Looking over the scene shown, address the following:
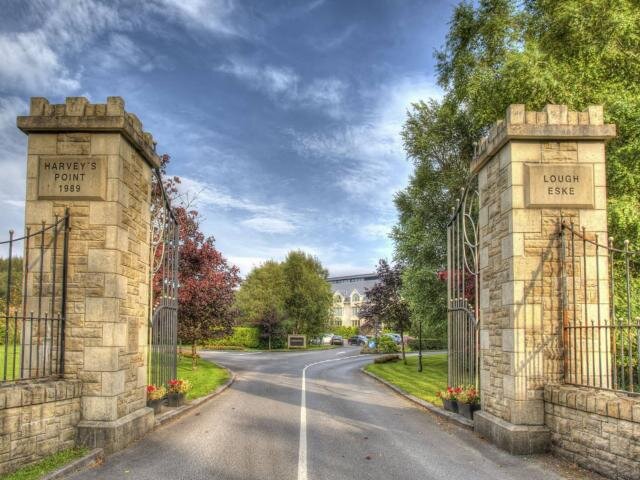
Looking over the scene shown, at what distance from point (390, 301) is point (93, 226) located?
Result: 20901mm

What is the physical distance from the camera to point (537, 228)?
852cm

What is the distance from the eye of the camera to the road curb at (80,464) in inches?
253

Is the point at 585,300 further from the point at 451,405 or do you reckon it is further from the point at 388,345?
the point at 388,345

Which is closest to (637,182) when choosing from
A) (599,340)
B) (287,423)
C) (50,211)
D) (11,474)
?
(599,340)

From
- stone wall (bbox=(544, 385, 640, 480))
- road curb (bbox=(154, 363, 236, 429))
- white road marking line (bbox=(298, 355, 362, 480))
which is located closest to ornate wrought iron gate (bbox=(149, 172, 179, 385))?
road curb (bbox=(154, 363, 236, 429))

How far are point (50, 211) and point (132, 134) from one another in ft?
5.86

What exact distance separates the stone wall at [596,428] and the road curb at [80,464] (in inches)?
255

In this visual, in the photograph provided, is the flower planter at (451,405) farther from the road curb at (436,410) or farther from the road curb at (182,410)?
the road curb at (182,410)

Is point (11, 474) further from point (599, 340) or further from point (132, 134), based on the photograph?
point (599, 340)

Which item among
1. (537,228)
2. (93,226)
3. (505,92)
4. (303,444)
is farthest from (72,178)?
(505,92)

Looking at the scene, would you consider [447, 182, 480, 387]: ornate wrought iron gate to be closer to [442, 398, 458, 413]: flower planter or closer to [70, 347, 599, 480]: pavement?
[442, 398, 458, 413]: flower planter

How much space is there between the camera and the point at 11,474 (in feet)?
21.0

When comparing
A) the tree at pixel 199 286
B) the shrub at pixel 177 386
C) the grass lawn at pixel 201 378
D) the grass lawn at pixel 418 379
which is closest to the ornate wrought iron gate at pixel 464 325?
the grass lawn at pixel 418 379

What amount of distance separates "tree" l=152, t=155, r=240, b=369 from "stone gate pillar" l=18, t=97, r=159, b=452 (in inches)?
497
